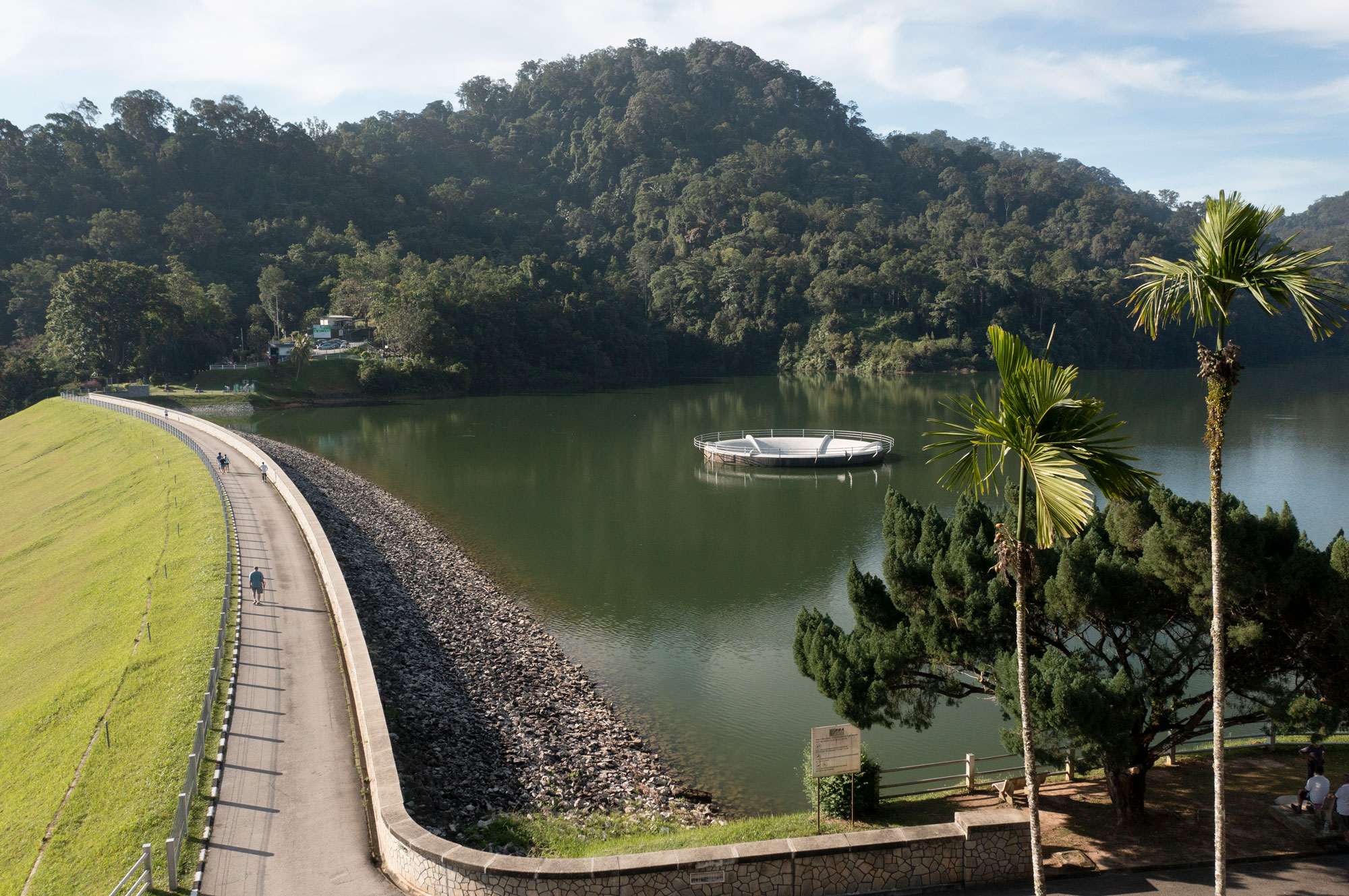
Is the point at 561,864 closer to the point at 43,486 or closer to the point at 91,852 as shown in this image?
the point at 91,852

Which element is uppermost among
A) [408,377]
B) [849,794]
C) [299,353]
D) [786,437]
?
[299,353]

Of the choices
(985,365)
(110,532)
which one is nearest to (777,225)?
(985,365)

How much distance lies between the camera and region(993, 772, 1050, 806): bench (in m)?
12.6

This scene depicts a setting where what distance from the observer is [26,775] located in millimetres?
15664

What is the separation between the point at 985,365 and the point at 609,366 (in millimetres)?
50529

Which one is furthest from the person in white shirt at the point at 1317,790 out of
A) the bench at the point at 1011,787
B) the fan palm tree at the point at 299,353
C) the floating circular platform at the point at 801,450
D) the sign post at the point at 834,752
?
the fan palm tree at the point at 299,353

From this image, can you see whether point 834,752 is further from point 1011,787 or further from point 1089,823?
point 1089,823

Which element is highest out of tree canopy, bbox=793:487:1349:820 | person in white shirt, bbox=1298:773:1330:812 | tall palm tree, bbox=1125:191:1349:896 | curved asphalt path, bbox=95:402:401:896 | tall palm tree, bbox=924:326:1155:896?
tall palm tree, bbox=1125:191:1349:896

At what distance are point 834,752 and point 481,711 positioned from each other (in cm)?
941

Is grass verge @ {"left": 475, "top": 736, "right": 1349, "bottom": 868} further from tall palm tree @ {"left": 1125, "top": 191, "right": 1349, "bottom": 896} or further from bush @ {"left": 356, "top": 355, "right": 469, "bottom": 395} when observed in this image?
bush @ {"left": 356, "top": 355, "right": 469, "bottom": 395}

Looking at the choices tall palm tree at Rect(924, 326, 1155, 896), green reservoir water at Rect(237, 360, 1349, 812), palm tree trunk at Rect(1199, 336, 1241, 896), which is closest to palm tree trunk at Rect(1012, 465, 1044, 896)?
tall palm tree at Rect(924, 326, 1155, 896)

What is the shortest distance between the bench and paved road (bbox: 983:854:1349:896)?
209cm

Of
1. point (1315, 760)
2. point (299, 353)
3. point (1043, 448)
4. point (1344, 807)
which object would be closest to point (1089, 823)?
point (1344, 807)

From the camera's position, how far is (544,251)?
444 ft
